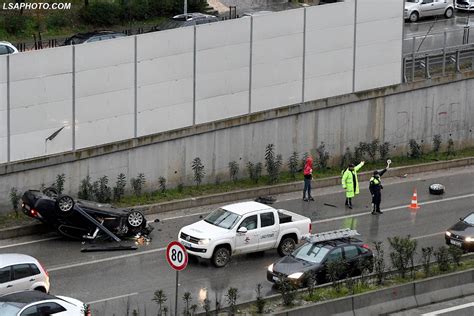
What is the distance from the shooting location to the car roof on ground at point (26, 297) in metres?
24.6

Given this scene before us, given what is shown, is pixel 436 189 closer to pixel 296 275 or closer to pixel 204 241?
pixel 204 241

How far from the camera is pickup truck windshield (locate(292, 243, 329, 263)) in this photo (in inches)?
1138

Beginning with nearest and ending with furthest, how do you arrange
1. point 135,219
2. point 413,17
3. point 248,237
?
point 248,237 < point 135,219 < point 413,17

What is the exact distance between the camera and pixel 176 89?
37438 mm

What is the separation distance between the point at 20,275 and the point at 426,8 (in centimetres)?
3379

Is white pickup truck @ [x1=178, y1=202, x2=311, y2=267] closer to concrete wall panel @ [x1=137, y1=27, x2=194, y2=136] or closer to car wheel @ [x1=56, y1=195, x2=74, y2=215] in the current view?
car wheel @ [x1=56, y1=195, x2=74, y2=215]

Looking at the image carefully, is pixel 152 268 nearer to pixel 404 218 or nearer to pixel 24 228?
pixel 24 228

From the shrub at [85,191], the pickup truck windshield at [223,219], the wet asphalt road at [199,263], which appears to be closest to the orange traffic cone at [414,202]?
the wet asphalt road at [199,263]

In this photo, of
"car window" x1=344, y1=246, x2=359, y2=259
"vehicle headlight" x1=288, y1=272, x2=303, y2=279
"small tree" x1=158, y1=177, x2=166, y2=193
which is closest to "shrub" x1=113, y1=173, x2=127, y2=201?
"small tree" x1=158, y1=177, x2=166, y2=193

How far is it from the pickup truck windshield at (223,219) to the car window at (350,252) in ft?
9.91

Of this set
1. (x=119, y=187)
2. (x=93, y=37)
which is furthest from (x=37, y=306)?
(x=93, y=37)

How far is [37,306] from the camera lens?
24328mm

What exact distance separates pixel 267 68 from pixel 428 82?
22.4 feet

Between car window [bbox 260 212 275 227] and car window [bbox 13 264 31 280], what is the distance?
262 inches
